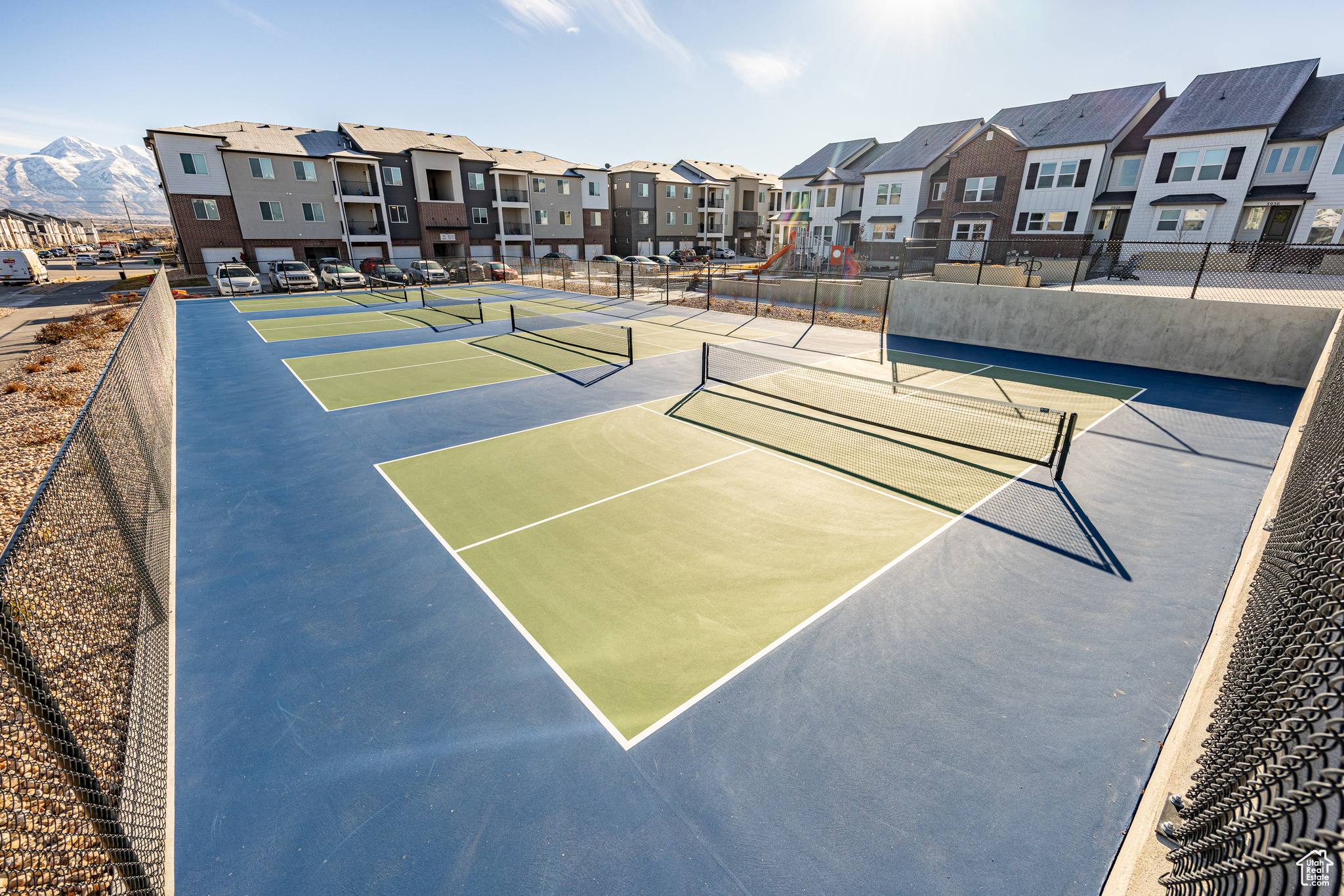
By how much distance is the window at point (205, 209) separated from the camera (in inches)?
1644

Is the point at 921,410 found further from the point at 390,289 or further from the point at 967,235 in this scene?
the point at 390,289

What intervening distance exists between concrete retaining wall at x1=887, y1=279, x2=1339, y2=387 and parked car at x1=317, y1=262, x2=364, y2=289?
1503 inches

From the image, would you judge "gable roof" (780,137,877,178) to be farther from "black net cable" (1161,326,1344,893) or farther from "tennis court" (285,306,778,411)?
"black net cable" (1161,326,1344,893)

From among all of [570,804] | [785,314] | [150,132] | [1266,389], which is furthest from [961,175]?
[150,132]

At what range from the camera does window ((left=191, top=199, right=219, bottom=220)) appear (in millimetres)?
41750

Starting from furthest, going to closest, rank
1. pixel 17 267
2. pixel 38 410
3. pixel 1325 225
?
pixel 17 267, pixel 1325 225, pixel 38 410

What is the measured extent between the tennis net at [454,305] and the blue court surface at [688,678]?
18.8m

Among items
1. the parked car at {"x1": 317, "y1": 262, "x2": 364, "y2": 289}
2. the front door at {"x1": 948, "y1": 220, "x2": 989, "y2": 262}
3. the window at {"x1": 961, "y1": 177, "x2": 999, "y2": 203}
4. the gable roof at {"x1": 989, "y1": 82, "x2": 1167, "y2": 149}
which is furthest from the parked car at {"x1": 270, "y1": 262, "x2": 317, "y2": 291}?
the gable roof at {"x1": 989, "y1": 82, "x2": 1167, "y2": 149}

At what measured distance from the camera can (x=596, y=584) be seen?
7184 mm

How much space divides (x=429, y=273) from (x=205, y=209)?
56.6 feet

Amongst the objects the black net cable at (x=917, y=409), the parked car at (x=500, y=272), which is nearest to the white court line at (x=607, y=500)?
the black net cable at (x=917, y=409)

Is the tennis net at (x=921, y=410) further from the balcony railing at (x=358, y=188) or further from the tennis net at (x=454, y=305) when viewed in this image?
the balcony railing at (x=358, y=188)

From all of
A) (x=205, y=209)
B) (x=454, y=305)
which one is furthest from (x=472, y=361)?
(x=205, y=209)

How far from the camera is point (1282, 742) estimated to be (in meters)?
2.53
